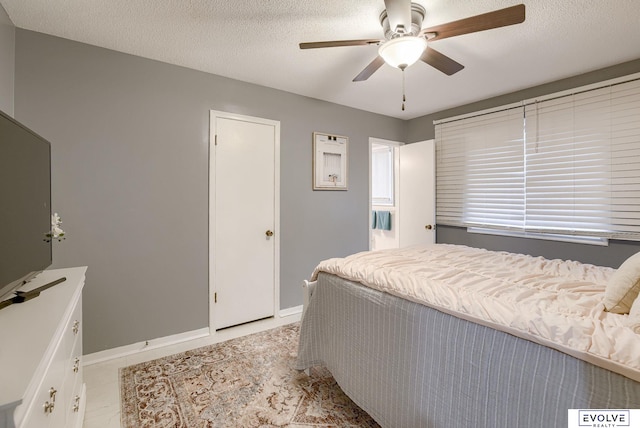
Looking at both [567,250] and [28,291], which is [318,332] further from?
[567,250]

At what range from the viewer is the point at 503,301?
3.99 feet

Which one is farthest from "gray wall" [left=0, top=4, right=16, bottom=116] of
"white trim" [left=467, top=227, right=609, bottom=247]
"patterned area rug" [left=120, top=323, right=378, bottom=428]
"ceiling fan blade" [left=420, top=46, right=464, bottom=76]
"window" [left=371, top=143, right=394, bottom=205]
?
"white trim" [left=467, top=227, right=609, bottom=247]

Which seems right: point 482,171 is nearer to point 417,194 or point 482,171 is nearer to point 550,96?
point 417,194

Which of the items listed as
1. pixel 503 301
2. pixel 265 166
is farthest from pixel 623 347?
pixel 265 166

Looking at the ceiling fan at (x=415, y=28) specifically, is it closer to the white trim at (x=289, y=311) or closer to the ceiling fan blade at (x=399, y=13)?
the ceiling fan blade at (x=399, y=13)

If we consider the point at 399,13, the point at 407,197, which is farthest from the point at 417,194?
the point at 399,13

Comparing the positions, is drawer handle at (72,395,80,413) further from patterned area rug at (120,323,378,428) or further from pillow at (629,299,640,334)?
pillow at (629,299,640,334)

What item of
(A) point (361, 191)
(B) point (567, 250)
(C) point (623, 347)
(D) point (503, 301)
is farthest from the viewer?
(A) point (361, 191)

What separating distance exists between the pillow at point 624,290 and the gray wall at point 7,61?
3381 millimetres

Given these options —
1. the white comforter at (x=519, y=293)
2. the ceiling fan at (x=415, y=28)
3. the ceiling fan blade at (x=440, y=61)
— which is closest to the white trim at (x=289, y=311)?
the white comforter at (x=519, y=293)

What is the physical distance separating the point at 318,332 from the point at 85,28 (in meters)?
2.67

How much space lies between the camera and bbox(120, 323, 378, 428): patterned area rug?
1659 millimetres

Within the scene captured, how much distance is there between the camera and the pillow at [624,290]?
1143 millimetres

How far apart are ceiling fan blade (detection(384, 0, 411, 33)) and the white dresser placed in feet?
6.29
